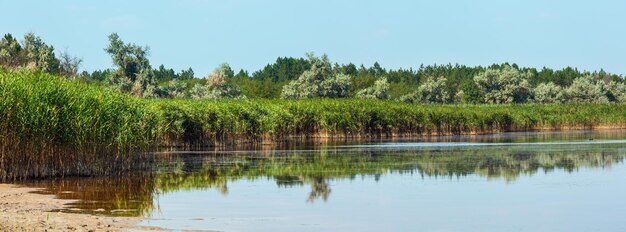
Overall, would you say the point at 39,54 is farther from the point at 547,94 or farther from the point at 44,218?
the point at 44,218

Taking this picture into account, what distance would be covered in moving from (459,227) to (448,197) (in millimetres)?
5656

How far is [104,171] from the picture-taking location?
28.3 m

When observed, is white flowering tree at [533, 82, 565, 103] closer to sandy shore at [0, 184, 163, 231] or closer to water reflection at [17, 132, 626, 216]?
water reflection at [17, 132, 626, 216]

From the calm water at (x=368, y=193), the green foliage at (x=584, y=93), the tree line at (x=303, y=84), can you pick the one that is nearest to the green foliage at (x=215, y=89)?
the tree line at (x=303, y=84)

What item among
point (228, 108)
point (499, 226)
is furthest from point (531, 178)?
point (228, 108)

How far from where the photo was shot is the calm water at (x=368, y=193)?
Answer: 18.2m

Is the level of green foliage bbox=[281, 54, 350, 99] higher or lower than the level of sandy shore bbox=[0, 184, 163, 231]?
higher

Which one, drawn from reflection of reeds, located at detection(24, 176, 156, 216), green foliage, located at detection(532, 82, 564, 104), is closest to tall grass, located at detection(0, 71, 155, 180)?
reflection of reeds, located at detection(24, 176, 156, 216)

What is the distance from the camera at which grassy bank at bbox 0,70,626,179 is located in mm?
25750

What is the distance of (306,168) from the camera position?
33.8 meters

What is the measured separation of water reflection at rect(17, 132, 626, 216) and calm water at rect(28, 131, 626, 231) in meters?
0.04

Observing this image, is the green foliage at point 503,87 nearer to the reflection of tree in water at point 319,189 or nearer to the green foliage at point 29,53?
the green foliage at point 29,53

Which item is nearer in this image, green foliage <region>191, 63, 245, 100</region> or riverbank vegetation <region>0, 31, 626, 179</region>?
riverbank vegetation <region>0, 31, 626, 179</region>

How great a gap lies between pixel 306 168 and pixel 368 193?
388 inches
